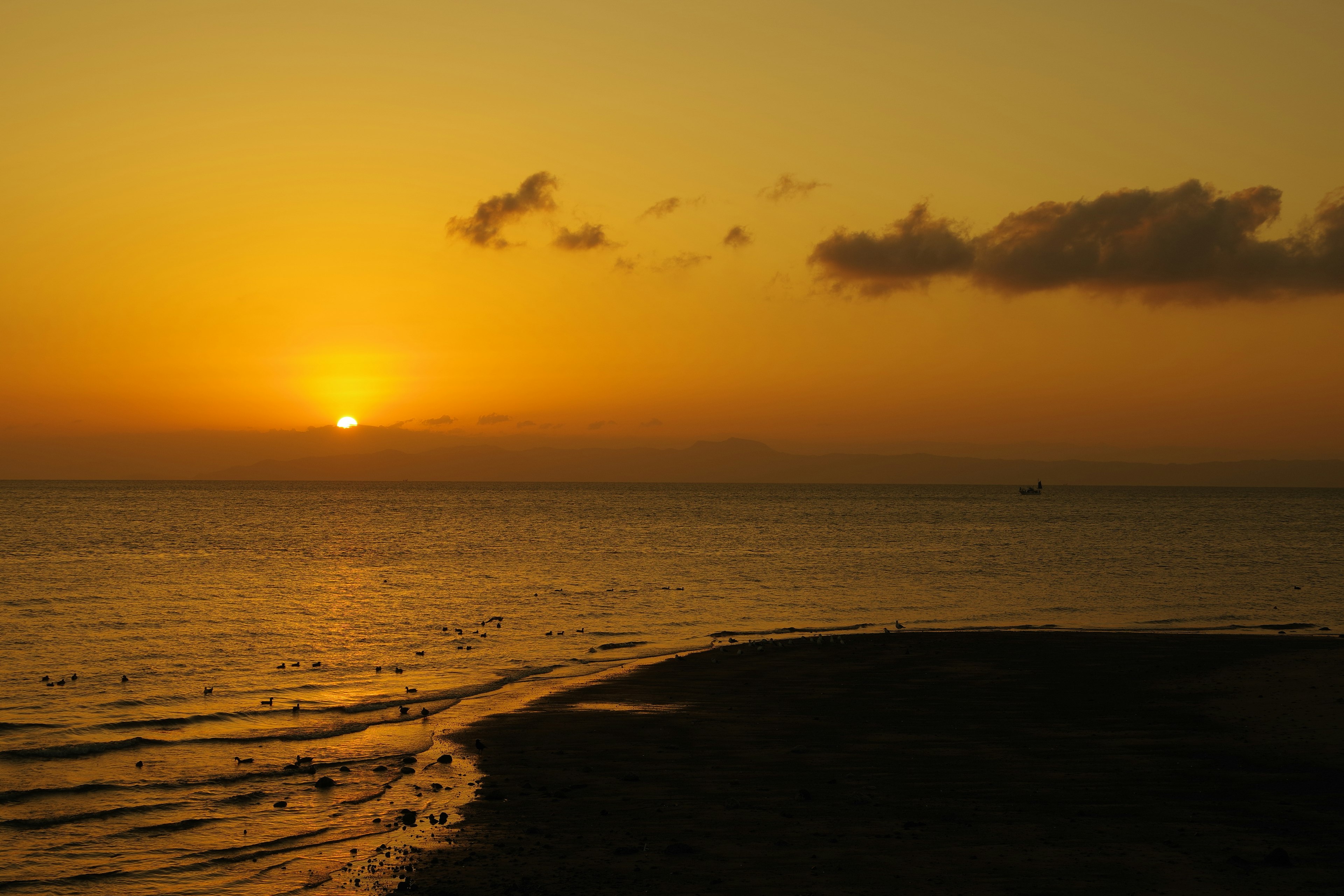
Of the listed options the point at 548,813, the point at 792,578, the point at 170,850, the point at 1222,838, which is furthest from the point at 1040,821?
the point at 792,578

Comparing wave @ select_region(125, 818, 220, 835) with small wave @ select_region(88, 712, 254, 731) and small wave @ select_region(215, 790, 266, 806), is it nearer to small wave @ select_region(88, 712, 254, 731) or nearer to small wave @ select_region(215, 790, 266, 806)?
small wave @ select_region(215, 790, 266, 806)

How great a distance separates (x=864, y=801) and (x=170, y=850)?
31.9 feet

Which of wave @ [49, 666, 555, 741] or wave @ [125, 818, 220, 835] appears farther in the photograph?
wave @ [49, 666, 555, 741]

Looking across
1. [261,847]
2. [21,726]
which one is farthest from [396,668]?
[261,847]

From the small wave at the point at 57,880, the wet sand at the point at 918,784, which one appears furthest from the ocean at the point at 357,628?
the wet sand at the point at 918,784

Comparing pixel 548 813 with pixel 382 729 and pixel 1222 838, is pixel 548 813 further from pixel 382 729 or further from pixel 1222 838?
pixel 1222 838

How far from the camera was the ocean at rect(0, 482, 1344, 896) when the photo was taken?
1428cm

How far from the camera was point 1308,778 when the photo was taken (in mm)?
14867

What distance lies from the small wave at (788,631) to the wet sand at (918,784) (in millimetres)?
8649

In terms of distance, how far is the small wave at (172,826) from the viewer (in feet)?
46.1

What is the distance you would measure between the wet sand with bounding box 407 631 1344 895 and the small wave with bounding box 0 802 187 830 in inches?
201

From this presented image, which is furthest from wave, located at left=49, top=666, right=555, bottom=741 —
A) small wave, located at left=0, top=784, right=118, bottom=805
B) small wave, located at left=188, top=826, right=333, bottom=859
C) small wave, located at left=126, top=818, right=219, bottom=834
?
small wave, located at left=188, top=826, right=333, bottom=859

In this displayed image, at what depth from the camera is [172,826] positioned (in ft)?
46.7

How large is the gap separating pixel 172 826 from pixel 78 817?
5.47 feet
